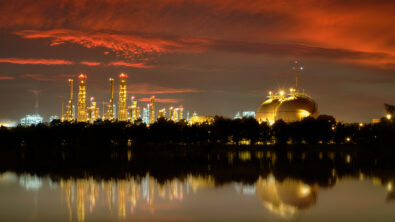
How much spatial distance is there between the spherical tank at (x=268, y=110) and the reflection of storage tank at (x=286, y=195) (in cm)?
8131

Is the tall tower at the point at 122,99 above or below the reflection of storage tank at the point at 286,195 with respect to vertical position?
above

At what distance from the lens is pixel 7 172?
41531 millimetres

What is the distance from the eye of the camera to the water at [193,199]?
23.7 m

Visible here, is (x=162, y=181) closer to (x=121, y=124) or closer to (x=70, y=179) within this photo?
(x=70, y=179)

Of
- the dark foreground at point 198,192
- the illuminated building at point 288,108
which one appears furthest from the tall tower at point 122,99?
the dark foreground at point 198,192

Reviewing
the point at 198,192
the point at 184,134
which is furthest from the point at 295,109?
the point at 198,192

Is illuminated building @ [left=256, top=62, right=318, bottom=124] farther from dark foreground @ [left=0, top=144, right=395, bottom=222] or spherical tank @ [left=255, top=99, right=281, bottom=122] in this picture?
dark foreground @ [left=0, top=144, right=395, bottom=222]

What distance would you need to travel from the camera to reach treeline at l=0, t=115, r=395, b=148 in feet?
270

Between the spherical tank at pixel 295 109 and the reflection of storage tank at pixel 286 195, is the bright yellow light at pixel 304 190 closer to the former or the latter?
the reflection of storage tank at pixel 286 195

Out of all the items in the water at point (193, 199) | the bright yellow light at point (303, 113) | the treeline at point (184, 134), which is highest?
the bright yellow light at point (303, 113)

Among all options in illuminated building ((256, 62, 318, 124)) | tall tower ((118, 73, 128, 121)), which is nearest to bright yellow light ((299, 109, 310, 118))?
illuminated building ((256, 62, 318, 124))

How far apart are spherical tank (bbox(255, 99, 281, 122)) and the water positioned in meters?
79.7

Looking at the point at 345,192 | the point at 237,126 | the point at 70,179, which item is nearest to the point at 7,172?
the point at 70,179

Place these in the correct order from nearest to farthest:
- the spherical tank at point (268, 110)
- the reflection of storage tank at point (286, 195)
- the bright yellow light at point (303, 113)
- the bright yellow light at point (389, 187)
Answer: the reflection of storage tank at point (286, 195)
the bright yellow light at point (389, 187)
the bright yellow light at point (303, 113)
the spherical tank at point (268, 110)
